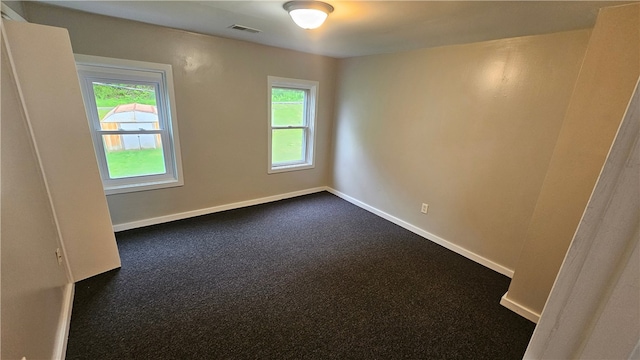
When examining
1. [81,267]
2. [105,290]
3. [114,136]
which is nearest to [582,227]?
[105,290]

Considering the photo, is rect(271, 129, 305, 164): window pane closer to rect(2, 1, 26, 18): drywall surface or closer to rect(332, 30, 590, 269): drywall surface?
rect(332, 30, 590, 269): drywall surface

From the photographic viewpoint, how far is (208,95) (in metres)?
3.08

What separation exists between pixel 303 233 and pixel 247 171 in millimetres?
1255

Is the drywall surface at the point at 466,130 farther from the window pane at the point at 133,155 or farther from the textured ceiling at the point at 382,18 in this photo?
the window pane at the point at 133,155

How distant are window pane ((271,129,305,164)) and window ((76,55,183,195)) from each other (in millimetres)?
1352

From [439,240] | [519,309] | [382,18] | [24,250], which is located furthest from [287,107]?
[519,309]

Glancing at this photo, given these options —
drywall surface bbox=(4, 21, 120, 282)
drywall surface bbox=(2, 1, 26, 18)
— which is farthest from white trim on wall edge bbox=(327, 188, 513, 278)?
drywall surface bbox=(2, 1, 26, 18)

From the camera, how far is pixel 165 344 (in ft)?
5.46

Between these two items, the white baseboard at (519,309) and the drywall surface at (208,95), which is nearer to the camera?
the white baseboard at (519,309)

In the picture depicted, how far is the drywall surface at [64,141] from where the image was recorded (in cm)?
172

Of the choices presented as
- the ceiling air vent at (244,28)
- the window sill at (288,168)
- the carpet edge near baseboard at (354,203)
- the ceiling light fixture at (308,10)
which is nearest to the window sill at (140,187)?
the carpet edge near baseboard at (354,203)

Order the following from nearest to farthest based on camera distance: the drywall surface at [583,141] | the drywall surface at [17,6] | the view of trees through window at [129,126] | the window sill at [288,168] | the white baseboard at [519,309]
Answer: the drywall surface at [583,141] < the drywall surface at [17,6] < the white baseboard at [519,309] < the view of trees through window at [129,126] < the window sill at [288,168]

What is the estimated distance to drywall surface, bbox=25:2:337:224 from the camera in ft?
8.03

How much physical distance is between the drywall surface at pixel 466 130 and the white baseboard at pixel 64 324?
3.28 meters
